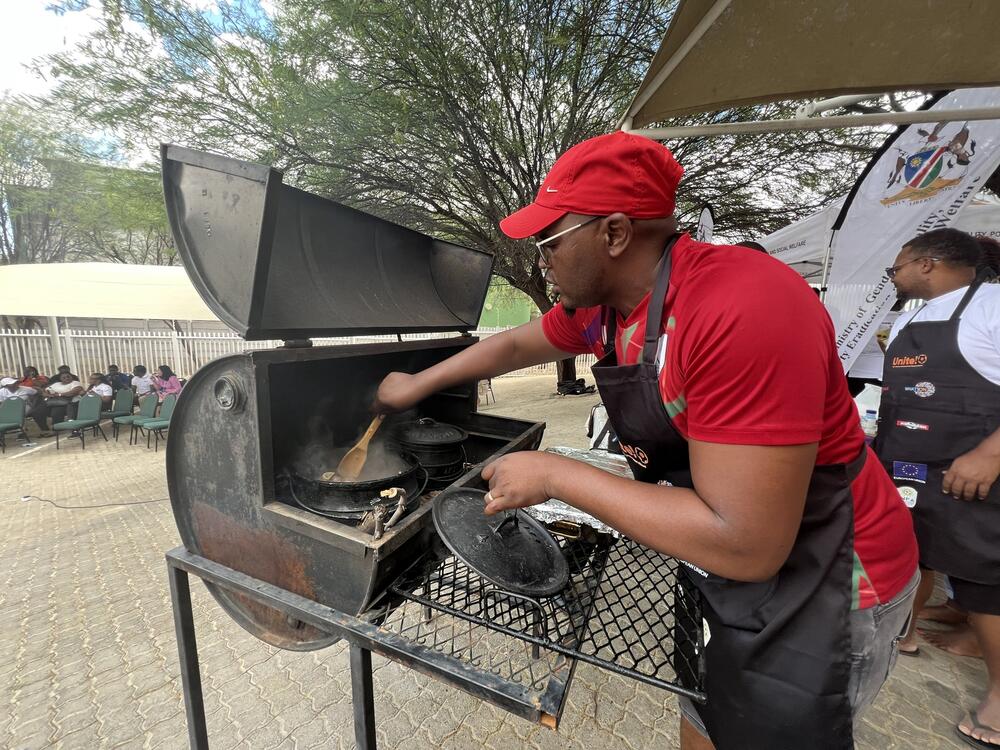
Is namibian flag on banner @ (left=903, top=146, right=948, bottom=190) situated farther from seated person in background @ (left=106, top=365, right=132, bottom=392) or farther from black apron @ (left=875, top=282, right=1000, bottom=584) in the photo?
seated person in background @ (left=106, top=365, right=132, bottom=392)

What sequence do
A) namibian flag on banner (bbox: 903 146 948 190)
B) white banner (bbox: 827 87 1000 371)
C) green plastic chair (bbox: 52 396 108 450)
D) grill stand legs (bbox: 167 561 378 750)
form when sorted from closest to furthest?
grill stand legs (bbox: 167 561 378 750) → white banner (bbox: 827 87 1000 371) → namibian flag on banner (bbox: 903 146 948 190) → green plastic chair (bbox: 52 396 108 450)

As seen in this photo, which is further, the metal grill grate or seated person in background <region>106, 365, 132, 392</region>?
seated person in background <region>106, 365, 132, 392</region>

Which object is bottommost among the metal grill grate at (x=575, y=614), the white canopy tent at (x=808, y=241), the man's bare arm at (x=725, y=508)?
the metal grill grate at (x=575, y=614)

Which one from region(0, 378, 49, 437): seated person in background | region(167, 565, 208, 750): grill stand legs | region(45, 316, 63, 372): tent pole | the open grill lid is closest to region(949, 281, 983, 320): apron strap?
the open grill lid

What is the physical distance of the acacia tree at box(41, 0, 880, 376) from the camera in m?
6.60

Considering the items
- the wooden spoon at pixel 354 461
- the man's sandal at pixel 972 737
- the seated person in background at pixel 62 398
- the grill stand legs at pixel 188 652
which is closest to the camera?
the grill stand legs at pixel 188 652

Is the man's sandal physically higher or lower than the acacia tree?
lower

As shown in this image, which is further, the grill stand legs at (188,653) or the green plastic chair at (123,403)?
the green plastic chair at (123,403)

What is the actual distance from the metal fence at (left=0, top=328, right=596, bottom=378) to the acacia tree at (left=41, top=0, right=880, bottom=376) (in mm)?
3585

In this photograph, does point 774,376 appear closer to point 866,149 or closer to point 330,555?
point 330,555

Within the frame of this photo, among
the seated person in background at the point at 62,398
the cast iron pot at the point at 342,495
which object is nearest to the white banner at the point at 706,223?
the cast iron pot at the point at 342,495

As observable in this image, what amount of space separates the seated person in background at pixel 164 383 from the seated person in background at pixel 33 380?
185 centimetres

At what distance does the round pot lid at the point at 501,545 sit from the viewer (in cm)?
129

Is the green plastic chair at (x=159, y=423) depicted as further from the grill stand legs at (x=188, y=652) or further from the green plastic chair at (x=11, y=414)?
the grill stand legs at (x=188, y=652)
